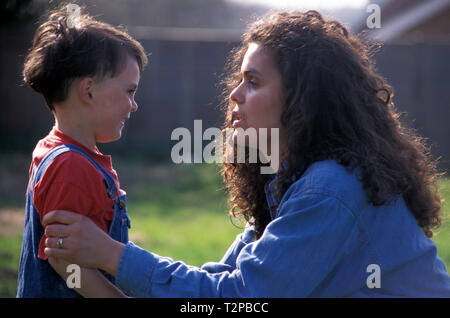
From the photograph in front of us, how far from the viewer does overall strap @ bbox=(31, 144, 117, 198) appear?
208cm

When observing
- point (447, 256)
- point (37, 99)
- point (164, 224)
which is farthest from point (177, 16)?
point (447, 256)

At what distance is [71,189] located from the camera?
199 centimetres

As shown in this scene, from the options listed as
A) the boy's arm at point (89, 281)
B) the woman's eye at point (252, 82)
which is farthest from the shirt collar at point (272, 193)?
the boy's arm at point (89, 281)

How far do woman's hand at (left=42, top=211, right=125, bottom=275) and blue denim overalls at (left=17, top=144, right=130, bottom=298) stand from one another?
0.62 ft

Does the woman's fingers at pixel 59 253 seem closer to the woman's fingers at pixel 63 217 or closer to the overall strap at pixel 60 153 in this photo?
the woman's fingers at pixel 63 217

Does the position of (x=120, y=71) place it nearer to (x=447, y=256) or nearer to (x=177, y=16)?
(x=447, y=256)

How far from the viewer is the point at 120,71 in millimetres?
2287

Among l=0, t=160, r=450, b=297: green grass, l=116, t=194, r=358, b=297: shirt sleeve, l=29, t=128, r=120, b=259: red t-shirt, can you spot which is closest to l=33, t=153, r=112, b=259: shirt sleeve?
l=29, t=128, r=120, b=259: red t-shirt

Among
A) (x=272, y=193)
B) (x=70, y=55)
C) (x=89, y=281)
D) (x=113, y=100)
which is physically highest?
(x=70, y=55)

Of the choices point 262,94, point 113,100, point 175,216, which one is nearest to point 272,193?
point 262,94

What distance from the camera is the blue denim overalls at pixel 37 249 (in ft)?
6.94

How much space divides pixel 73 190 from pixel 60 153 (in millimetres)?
165

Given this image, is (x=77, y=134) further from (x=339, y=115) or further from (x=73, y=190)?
(x=339, y=115)
